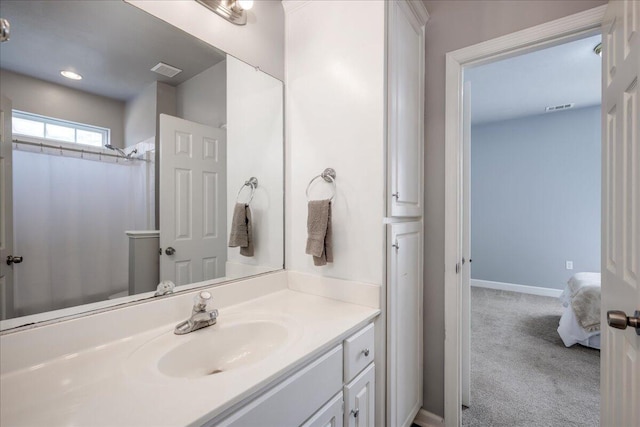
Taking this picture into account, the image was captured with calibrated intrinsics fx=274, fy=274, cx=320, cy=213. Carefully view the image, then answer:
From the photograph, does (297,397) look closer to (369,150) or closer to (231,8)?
(369,150)

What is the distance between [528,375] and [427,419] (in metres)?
1.09

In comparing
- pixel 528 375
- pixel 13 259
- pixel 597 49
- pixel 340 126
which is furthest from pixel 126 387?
pixel 597 49

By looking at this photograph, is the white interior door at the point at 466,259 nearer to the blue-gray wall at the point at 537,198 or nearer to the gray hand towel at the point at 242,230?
the gray hand towel at the point at 242,230

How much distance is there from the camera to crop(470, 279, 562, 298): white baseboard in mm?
3947

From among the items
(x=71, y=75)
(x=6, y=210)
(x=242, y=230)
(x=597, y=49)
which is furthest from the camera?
(x=597, y=49)

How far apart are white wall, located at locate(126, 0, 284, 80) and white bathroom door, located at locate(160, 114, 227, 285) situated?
365 mm

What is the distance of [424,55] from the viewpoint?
5.32ft

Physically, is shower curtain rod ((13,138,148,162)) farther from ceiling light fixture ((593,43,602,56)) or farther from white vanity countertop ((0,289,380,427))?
ceiling light fixture ((593,43,602,56))

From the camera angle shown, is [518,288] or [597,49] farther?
[518,288]

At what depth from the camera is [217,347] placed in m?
0.97

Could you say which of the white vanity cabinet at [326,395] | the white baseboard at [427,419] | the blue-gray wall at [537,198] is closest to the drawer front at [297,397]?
the white vanity cabinet at [326,395]

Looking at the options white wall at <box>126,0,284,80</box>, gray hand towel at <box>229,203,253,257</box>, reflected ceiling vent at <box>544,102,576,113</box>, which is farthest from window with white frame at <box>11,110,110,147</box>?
reflected ceiling vent at <box>544,102,576,113</box>

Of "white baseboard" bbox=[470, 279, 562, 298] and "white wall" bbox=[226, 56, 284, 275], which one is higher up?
"white wall" bbox=[226, 56, 284, 275]

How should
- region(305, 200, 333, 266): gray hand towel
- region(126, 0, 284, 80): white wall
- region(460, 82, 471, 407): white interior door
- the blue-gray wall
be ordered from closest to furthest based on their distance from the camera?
1. region(126, 0, 284, 80): white wall
2. region(305, 200, 333, 266): gray hand towel
3. region(460, 82, 471, 407): white interior door
4. the blue-gray wall
